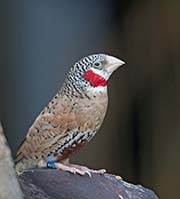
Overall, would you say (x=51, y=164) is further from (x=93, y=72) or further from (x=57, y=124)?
(x=93, y=72)

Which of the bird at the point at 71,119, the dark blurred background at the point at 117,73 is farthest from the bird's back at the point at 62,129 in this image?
the dark blurred background at the point at 117,73

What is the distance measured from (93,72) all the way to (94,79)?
0.02 metres

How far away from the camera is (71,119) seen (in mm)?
1929

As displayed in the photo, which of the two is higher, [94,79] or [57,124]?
[94,79]

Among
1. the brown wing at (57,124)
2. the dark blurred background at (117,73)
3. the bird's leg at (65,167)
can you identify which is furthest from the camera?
the dark blurred background at (117,73)

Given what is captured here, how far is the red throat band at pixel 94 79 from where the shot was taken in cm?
196

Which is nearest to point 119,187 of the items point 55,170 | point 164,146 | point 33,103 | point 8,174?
point 55,170

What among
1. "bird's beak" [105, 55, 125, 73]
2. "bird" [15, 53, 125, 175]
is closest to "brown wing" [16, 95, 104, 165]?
"bird" [15, 53, 125, 175]

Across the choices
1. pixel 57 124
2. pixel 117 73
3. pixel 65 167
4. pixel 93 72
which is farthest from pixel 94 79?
pixel 117 73

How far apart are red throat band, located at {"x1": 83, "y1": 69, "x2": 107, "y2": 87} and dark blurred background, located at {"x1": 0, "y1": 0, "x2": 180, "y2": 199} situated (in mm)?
873

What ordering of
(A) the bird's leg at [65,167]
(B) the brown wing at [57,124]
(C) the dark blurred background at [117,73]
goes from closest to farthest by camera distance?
(A) the bird's leg at [65,167] < (B) the brown wing at [57,124] < (C) the dark blurred background at [117,73]

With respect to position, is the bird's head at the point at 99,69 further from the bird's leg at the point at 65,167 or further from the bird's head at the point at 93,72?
the bird's leg at the point at 65,167

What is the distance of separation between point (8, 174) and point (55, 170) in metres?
0.60

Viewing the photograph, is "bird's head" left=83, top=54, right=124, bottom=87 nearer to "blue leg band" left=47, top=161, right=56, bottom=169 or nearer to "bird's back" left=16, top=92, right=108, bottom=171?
"bird's back" left=16, top=92, right=108, bottom=171
